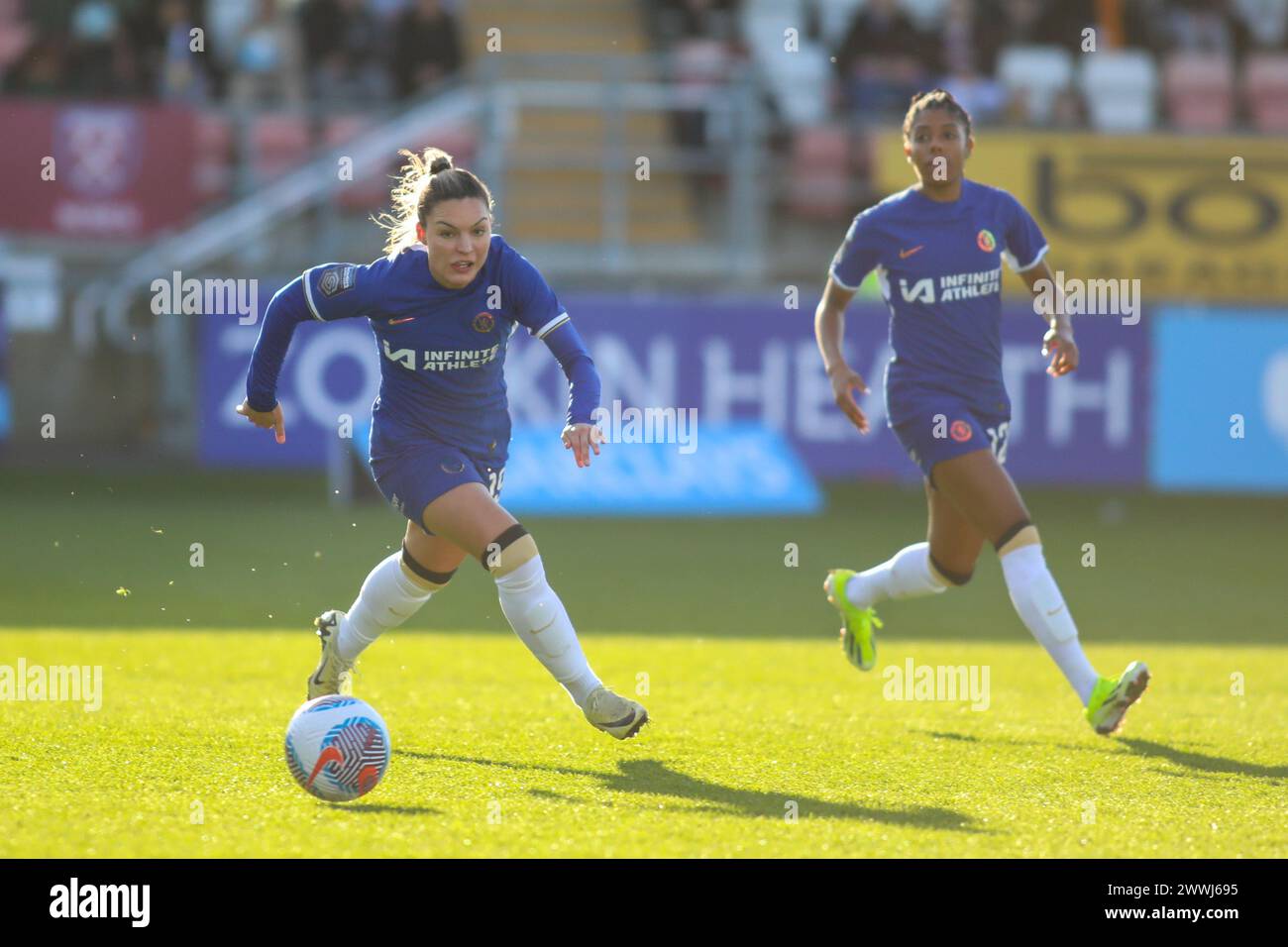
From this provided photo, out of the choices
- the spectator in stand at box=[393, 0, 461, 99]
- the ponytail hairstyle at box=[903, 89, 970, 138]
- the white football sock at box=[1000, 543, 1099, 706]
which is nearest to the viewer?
the white football sock at box=[1000, 543, 1099, 706]

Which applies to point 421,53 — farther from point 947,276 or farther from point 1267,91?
point 947,276

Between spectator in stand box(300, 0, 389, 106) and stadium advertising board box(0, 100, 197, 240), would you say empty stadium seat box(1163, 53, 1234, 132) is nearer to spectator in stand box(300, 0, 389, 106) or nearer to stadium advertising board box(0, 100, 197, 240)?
spectator in stand box(300, 0, 389, 106)

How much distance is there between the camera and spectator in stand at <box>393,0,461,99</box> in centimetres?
1705

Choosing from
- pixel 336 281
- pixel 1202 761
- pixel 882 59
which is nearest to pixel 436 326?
pixel 336 281

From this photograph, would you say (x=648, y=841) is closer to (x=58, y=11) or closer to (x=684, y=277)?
(x=684, y=277)

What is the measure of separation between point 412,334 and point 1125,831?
107 inches

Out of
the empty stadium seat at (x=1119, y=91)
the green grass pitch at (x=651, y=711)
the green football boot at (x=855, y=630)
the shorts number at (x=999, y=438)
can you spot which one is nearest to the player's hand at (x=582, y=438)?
the green grass pitch at (x=651, y=711)

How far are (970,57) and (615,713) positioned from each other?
13.9m

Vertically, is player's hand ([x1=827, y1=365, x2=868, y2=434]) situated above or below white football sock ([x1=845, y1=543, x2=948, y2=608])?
above

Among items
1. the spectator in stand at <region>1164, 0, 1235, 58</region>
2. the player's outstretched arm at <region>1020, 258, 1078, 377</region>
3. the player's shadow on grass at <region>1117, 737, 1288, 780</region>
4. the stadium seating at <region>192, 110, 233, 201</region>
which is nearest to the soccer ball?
the player's shadow on grass at <region>1117, 737, 1288, 780</region>

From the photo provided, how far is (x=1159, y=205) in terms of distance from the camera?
16.0 m

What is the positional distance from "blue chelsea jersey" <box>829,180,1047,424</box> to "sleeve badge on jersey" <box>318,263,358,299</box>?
2.07 meters

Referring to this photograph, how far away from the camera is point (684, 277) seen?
1662 cm

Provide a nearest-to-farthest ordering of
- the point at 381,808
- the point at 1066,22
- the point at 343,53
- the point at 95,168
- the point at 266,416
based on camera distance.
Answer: the point at 381,808
the point at 266,416
the point at 95,168
the point at 343,53
the point at 1066,22
